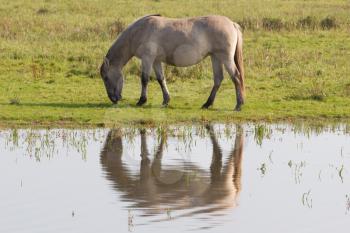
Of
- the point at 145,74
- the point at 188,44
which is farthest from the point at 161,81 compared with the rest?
the point at 188,44

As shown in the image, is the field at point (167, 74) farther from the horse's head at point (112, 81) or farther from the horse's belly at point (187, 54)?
the horse's belly at point (187, 54)

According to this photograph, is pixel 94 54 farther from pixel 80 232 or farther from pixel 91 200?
pixel 80 232

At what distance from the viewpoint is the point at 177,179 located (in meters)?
11.5

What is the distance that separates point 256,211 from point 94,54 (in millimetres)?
13088

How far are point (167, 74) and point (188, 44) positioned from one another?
9.63 feet

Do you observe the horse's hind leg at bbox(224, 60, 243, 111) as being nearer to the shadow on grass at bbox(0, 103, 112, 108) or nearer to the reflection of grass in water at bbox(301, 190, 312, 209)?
Result: the shadow on grass at bbox(0, 103, 112, 108)

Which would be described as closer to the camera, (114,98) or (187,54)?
(187,54)

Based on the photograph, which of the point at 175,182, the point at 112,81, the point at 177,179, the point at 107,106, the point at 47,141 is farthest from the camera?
the point at 112,81

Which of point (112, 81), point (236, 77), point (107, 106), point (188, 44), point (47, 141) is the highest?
point (188, 44)

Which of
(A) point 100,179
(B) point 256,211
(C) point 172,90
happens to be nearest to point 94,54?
(C) point 172,90

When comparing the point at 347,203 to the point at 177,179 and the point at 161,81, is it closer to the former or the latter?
the point at 177,179

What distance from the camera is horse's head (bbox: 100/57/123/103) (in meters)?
17.6

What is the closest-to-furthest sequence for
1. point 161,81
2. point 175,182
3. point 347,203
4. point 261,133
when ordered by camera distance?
1. point 347,203
2. point 175,182
3. point 261,133
4. point 161,81

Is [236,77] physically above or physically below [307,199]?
above
